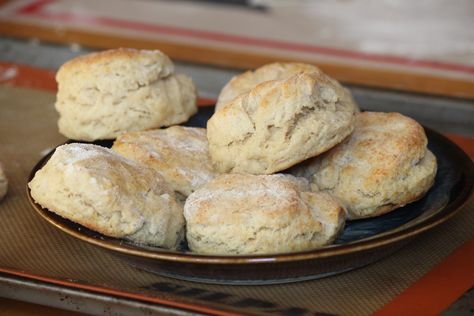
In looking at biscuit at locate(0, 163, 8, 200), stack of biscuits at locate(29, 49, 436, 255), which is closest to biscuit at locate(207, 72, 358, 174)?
stack of biscuits at locate(29, 49, 436, 255)

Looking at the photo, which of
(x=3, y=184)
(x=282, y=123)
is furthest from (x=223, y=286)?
(x=3, y=184)

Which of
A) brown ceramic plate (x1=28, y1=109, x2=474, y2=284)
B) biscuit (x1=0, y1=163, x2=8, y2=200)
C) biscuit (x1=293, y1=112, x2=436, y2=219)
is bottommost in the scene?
biscuit (x1=0, y1=163, x2=8, y2=200)

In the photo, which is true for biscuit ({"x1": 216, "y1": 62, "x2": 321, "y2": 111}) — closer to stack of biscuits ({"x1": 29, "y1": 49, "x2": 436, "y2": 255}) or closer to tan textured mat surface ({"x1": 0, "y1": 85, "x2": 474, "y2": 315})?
stack of biscuits ({"x1": 29, "y1": 49, "x2": 436, "y2": 255})

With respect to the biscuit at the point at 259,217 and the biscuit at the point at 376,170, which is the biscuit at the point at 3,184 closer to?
the biscuit at the point at 259,217

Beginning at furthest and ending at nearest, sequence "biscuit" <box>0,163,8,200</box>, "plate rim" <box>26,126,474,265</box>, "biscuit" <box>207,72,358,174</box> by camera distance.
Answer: "biscuit" <box>0,163,8,200</box>
"biscuit" <box>207,72,358,174</box>
"plate rim" <box>26,126,474,265</box>

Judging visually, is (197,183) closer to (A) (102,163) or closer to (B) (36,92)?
(A) (102,163)

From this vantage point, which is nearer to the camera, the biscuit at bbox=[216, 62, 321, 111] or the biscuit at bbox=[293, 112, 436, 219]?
the biscuit at bbox=[293, 112, 436, 219]

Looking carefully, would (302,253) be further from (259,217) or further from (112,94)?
(112,94)
